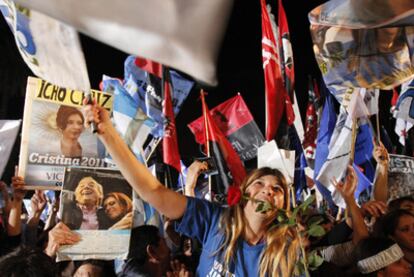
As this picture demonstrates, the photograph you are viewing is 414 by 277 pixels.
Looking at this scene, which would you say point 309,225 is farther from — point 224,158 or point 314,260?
point 224,158

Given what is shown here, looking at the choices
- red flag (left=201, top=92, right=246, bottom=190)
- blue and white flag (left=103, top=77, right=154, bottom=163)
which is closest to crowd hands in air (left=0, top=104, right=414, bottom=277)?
red flag (left=201, top=92, right=246, bottom=190)

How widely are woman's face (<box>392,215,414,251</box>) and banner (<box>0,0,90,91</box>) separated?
2.62 m

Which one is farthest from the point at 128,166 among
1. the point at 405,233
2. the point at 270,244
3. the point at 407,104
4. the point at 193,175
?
the point at 407,104

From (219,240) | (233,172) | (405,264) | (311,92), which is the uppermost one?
(311,92)

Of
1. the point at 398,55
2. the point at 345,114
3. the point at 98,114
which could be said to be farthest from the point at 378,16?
the point at 345,114

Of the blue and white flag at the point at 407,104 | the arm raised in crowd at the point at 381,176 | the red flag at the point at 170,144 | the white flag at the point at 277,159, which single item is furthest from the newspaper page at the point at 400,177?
the red flag at the point at 170,144

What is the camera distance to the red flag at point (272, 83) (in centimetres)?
477

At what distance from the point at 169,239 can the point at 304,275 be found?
7.29 ft

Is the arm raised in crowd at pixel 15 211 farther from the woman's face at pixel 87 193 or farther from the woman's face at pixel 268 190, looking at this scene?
the woman's face at pixel 268 190

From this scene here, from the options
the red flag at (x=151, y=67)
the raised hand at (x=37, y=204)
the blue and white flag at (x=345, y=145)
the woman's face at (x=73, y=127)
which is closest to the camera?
the raised hand at (x=37, y=204)

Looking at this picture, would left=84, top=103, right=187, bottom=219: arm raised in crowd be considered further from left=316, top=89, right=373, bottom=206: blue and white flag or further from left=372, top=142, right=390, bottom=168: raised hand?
left=372, top=142, right=390, bottom=168: raised hand

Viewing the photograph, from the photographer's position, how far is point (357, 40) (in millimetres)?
2852

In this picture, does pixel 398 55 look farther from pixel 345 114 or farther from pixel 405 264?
pixel 345 114

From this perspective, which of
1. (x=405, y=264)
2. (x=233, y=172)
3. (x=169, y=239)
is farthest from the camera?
(x=233, y=172)
